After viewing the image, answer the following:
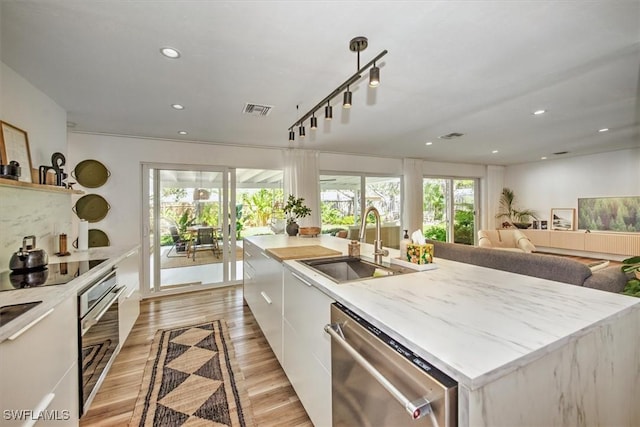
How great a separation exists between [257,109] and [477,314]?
9.12ft

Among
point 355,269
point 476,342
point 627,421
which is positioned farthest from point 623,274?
point 476,342

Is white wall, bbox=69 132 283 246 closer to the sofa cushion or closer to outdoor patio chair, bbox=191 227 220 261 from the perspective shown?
outdoor patio chair, bbox=191 227 220 261

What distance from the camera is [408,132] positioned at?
3932 mm

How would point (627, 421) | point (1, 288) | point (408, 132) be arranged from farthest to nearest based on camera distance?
1. point (408, 132)
2. point (1, 288)
3. point (627, 421)

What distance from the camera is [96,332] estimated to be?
179 centimetres

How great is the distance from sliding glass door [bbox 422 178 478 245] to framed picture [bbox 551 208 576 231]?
1.83 metres

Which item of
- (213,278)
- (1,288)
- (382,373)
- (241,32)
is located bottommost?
(213,278)

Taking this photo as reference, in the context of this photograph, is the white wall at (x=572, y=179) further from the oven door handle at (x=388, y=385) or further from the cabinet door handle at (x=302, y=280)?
the oven door handle at (x=388, y=385)

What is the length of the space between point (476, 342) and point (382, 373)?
0.32 meters

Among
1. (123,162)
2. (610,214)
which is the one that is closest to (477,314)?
(123,162)

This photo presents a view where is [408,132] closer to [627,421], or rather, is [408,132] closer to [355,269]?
[355,269]

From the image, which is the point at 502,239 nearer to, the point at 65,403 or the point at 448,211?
the point at 448,211

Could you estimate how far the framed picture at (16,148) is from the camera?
1874 millimetres

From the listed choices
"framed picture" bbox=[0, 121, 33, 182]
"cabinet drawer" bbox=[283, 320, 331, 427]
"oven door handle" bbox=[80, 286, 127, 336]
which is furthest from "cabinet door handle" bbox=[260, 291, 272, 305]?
"framed picture" bbox=[0, 121, 33, 182]
